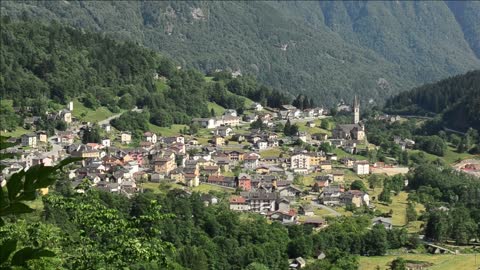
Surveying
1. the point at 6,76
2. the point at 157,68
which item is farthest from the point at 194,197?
the point at 157,68

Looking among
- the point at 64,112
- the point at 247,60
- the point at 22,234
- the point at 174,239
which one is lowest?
the point at 174,239

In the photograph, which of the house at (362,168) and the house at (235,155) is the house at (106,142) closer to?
the house at (235,155)

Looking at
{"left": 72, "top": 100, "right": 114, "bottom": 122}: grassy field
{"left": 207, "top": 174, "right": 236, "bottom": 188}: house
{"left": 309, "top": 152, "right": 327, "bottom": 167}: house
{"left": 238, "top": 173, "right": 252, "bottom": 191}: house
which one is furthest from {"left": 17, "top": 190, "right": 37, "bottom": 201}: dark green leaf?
{"left": 72, "top": 100, "right": 114, "bottom": 122}: grassy field

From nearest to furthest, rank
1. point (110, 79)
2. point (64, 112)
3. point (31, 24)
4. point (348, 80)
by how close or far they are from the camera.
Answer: point (64, 112), point (110, 79), point (31, 24), point (348, 80)

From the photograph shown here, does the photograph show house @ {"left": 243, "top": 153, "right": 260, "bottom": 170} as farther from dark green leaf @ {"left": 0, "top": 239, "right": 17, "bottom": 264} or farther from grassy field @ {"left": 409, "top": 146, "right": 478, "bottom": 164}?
dark green leaf @ {"left": 0, "top": 239, "right": 17, "bottom": 264}

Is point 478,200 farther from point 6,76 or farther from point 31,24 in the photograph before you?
point 31,24

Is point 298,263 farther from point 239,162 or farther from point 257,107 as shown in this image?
point 257,107
